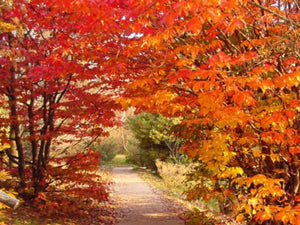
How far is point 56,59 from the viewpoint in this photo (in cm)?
587

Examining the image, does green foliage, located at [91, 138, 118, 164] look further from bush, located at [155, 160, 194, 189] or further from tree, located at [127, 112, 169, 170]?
bush, located at [155, 160, 194, 189]

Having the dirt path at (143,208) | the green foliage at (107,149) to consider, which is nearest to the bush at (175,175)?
the dirt path at (143,208)

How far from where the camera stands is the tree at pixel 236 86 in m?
3.86

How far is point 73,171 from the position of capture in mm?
7512

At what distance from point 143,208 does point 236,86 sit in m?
6.94

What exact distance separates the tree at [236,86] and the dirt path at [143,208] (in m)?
2.61

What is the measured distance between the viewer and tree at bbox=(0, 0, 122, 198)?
5148mm

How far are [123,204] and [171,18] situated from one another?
888 cm

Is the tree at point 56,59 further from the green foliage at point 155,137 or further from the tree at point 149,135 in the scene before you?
the tree at point 149,135

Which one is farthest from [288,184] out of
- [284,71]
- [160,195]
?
[160,195]

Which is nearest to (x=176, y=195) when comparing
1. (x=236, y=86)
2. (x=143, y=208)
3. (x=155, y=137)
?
(x=143, y=208)

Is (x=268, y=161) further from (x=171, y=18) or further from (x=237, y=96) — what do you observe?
(x=171, y=18)

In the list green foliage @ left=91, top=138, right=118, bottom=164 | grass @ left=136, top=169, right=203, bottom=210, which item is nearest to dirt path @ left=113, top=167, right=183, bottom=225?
grass @ left=136, top=169, right=203, bottom=210

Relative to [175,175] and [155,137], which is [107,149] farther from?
[175,175]
